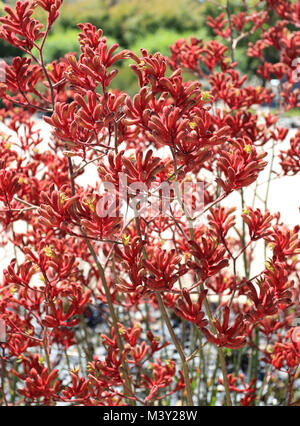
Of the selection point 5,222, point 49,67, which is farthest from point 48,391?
point 49,67

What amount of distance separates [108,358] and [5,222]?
50cm

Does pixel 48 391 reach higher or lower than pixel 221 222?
lower

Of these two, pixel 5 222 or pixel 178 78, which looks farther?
pixel 5 222

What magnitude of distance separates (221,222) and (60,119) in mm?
405

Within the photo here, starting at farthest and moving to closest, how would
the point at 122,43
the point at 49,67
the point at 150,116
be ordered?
the point at 122,43, the point at 49,67, the point at 150,116

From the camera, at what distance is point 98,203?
1.01 meters

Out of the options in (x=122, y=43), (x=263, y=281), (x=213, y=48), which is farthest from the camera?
(x=122, y=43)

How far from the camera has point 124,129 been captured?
44.8 inches

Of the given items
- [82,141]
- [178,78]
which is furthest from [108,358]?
[178,78]

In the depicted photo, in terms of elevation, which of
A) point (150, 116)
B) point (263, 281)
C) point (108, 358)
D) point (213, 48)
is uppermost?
point (213, 48)

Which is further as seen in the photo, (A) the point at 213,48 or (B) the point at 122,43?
(B) the point at 122,43

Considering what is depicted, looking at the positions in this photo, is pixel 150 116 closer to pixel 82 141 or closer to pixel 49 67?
pixel 82 141

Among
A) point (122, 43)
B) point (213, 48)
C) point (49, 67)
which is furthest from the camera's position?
point (122, 43)
